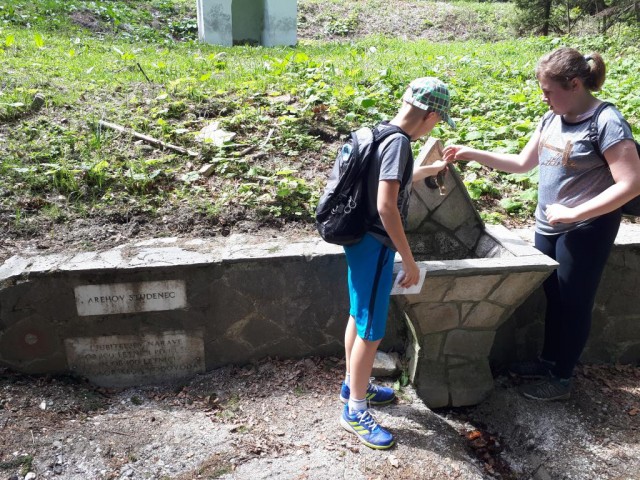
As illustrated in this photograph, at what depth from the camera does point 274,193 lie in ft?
12.7

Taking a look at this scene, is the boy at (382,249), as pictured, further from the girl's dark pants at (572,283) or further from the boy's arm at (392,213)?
the girl's dark pants at (572,283)

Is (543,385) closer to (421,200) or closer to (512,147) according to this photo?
(421,200)

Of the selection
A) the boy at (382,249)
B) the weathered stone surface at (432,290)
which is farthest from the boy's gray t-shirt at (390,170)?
the weathered stone surface at (432,290)

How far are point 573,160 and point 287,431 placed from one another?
75.2 inches

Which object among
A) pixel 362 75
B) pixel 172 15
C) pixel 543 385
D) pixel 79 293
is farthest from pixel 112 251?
pixel 172 15

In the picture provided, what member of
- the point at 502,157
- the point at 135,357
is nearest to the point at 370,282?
the point at 502,157

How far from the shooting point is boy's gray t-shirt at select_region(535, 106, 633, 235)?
2.50 metres

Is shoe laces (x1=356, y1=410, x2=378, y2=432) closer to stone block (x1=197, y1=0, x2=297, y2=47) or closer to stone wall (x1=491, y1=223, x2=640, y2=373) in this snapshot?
stone wall (x1=491, y1=223, x2=640, y2=373)

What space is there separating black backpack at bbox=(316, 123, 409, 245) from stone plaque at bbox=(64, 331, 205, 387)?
4.02 ft

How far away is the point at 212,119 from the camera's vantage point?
484 centimetres

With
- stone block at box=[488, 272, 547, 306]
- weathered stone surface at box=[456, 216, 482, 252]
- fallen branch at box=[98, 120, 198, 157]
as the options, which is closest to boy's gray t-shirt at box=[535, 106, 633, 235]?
stone block at box=[488, 272, 547, 306]

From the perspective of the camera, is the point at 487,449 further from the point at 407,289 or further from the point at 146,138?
the point at 146,138

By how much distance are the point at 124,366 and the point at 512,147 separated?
3.29 metres

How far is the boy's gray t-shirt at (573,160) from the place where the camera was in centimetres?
250
